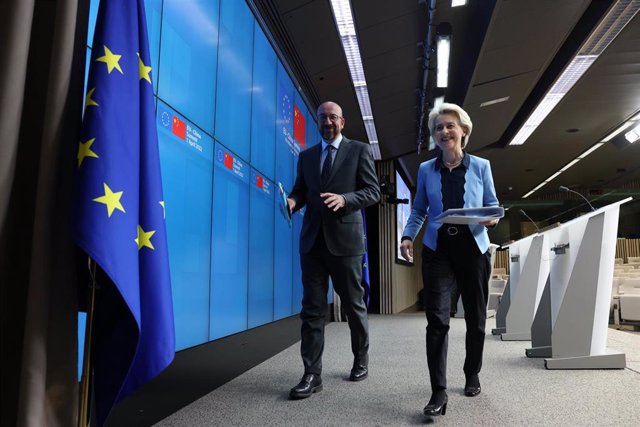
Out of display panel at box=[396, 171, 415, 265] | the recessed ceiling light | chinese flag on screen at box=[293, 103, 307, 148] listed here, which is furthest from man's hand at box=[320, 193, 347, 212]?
display panel at box=[396, 171, 415, 265]

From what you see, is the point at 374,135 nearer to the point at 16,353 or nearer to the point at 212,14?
the point at 212,14

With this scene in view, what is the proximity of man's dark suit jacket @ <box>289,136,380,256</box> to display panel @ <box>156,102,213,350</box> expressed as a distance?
0.51 meters

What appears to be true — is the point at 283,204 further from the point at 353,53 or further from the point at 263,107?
the point at 353,53

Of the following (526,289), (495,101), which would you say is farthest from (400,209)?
(526,289)

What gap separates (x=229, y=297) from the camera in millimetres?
2865

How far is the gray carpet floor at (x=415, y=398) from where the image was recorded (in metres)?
1.83

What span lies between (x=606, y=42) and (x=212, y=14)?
5291 mm

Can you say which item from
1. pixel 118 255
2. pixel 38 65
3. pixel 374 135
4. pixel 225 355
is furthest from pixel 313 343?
pixel 374 135

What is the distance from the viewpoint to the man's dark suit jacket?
241cm

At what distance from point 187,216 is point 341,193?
2.64 ft

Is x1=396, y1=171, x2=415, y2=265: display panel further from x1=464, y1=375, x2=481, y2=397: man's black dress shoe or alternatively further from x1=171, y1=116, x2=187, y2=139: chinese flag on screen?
x1=171, y1=116, x2=187, y2=139: chinese flag on screen

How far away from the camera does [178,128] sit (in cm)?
229

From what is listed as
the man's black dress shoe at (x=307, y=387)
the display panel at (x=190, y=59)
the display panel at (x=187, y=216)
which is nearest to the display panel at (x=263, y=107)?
the display panel at (x=190, y=59)

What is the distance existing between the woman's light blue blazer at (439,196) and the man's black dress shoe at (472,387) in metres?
0.66
